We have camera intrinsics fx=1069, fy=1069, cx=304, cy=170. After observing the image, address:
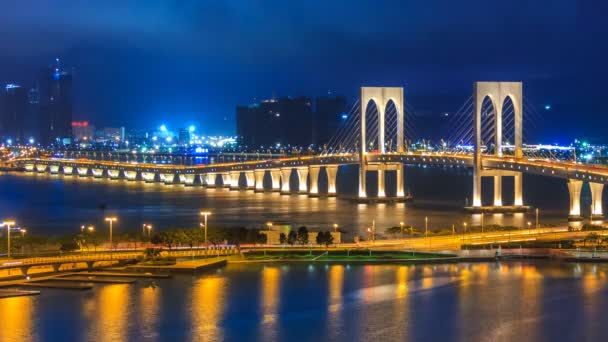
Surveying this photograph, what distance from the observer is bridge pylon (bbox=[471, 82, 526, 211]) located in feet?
78.6

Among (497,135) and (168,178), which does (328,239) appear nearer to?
(497,135)

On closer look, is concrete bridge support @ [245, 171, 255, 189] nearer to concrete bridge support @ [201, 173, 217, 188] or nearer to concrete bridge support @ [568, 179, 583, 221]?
concrete bridge support @ [201, 173, 217, 188]

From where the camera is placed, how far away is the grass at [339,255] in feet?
46.2

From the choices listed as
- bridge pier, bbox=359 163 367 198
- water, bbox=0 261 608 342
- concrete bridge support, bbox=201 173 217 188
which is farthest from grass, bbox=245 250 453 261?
concrete bridge support, bbox=201 173 217 188

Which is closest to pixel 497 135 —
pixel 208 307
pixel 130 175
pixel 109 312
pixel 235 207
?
pixel 235 207

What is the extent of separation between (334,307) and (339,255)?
3281 millimetres

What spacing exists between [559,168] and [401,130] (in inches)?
326

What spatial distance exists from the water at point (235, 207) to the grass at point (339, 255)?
13.8 feet

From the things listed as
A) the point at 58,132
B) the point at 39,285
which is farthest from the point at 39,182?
the point at 58,132

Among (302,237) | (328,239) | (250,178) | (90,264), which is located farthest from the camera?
(250,178)

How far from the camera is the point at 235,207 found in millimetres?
25500

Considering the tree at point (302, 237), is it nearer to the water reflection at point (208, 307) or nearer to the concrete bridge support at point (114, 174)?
the water reflection at point (208, 307)

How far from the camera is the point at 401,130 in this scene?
29172mm

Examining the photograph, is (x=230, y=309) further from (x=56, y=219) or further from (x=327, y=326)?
(x=56, y=219)
